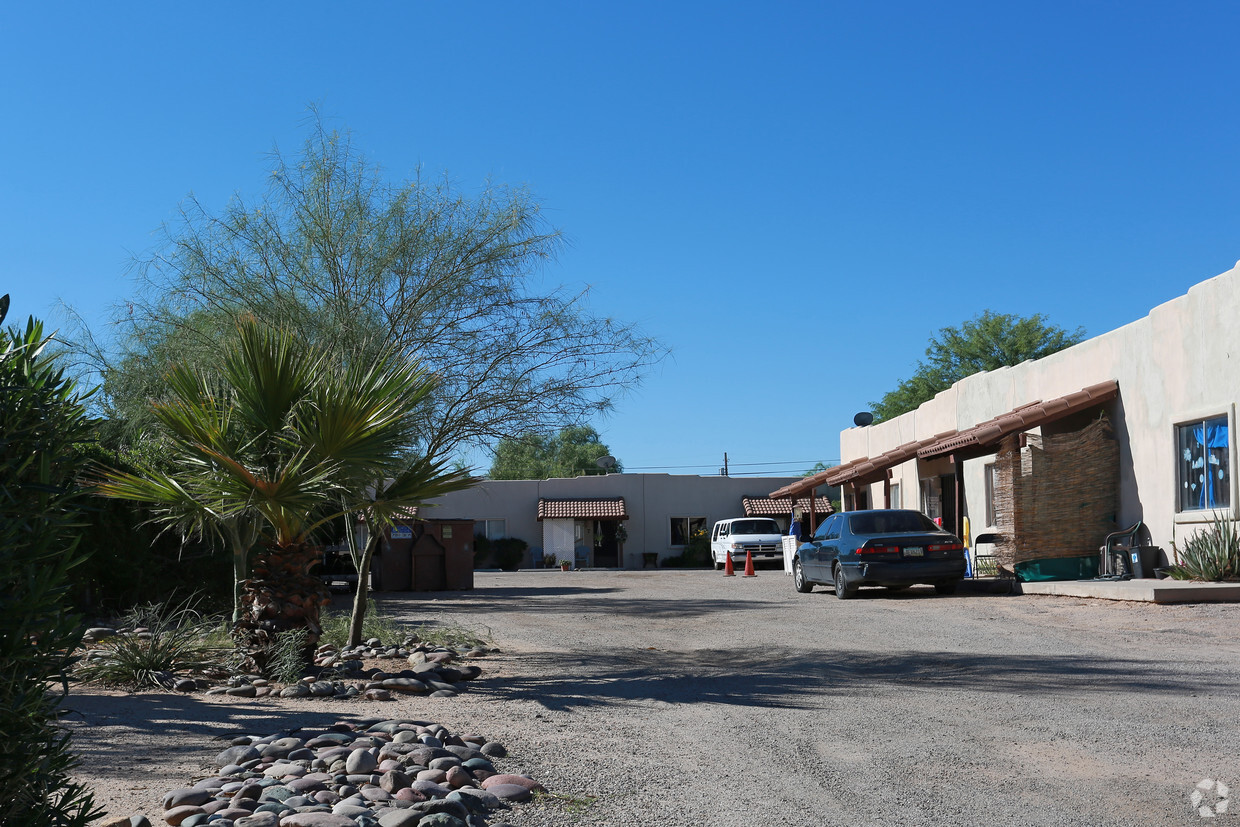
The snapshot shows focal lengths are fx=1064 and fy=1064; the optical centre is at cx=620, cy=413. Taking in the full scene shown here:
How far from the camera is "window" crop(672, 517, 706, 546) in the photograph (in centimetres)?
4831

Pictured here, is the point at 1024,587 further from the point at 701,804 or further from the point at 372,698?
the point at 701,804

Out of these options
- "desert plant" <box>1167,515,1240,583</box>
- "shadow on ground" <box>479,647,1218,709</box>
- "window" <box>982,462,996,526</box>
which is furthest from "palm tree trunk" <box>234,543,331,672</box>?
"window" <box>982,462,996,526</box>

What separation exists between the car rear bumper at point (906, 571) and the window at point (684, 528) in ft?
101

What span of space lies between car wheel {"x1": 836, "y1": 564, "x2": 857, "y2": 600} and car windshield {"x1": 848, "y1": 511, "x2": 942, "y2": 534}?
0.75m

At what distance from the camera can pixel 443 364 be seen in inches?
617

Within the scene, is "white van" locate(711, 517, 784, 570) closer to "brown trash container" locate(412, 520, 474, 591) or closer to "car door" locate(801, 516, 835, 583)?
"brown trash container" locate(412, 520, 474, 591)

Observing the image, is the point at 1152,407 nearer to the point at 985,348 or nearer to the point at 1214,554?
the point at 1214,554

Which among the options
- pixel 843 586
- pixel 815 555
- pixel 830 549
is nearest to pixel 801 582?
pixel 815 555

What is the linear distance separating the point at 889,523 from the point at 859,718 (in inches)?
461

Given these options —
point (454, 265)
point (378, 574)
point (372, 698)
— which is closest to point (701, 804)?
point (372, 698)

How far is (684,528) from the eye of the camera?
48562 mm

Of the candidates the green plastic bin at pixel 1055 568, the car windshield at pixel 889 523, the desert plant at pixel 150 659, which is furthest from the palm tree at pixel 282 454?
the green plastic bin at pixel 1055 568

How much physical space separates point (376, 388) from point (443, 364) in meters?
6.48

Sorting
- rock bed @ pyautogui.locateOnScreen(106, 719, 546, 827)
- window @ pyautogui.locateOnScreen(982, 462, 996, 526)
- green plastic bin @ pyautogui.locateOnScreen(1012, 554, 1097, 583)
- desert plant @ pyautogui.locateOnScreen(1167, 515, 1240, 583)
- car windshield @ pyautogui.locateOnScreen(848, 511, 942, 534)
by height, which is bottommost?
rock bed @ pyautogui.locateOnScreen(106, 719, 546, 827)
